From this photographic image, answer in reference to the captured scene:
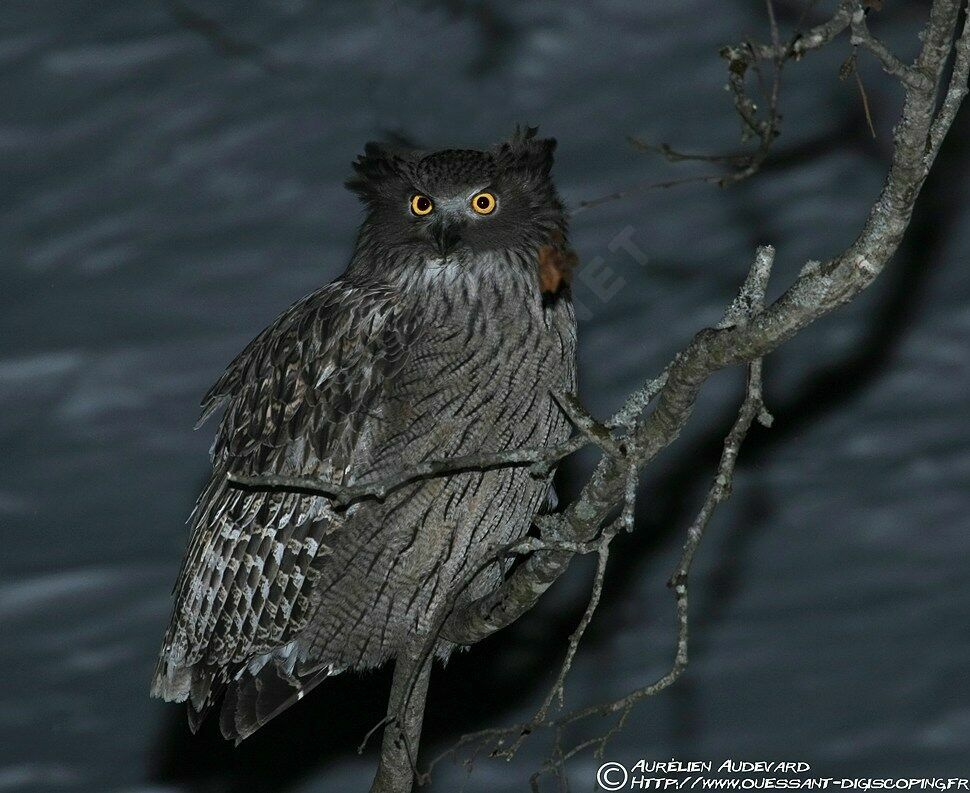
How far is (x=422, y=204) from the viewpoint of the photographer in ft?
10.8

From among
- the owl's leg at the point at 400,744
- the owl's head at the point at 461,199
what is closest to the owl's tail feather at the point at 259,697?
the owl's leg at the point at 400,744

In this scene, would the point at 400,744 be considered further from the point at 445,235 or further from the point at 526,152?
the point at 526,152

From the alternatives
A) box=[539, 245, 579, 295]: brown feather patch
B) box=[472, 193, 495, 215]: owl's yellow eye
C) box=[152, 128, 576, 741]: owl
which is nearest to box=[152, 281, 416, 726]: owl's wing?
box=[152, 128, 576, 741]: owl

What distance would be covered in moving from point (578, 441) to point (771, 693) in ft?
11.9

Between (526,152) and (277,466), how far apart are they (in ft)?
3.16

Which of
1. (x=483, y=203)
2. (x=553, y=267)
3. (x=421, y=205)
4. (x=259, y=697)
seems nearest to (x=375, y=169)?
(x=421, y=205)

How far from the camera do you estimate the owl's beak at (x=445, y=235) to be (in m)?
3.19

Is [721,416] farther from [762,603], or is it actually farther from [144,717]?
[144,717]

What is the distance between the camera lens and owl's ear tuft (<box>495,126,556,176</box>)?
3.33m

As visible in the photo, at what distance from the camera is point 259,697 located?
3508 mm

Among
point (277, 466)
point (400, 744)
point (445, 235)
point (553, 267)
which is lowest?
point (400, 744)

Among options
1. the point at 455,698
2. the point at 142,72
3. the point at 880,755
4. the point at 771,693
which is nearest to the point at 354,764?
the point at 455,698

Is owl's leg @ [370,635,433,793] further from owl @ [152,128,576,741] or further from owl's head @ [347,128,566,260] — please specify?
owl's head @ [347,128,566,260]

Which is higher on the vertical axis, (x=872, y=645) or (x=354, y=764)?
(x=872, y=645)
